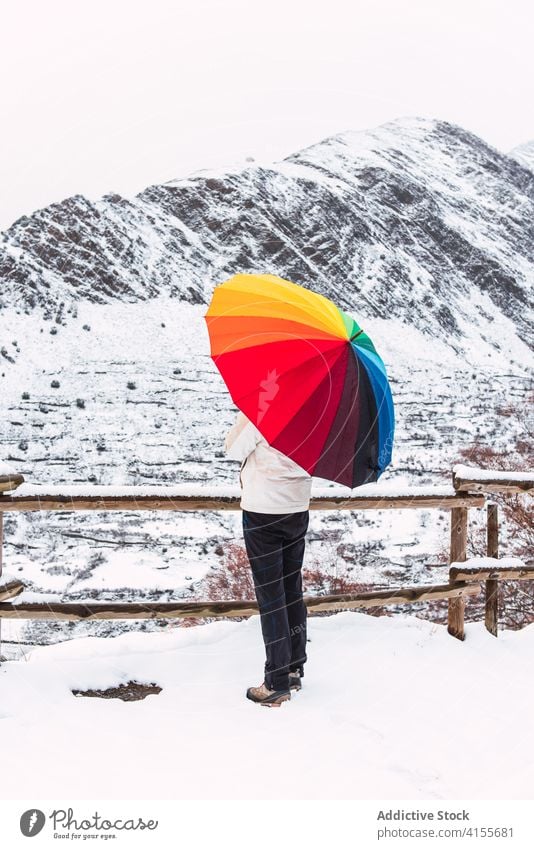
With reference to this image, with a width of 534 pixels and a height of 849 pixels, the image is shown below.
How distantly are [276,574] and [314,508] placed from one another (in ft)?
3.02

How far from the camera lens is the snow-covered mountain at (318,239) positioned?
51.4 meters

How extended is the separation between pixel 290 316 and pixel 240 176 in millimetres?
64316

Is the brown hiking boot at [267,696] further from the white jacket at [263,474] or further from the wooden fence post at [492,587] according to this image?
the wooden fence post at [492,587]

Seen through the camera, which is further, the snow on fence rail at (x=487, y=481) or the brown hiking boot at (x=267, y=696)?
the snow on fence rail at (x=487, y=481)

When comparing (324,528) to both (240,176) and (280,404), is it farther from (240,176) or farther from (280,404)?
(240,176)

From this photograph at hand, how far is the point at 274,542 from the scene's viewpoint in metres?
3.01

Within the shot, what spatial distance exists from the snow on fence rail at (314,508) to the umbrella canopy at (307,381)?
1.20 m

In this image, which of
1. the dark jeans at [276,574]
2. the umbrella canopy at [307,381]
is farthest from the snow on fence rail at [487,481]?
the umbrella canopy at [307,381]

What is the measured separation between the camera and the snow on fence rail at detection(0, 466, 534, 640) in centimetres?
358

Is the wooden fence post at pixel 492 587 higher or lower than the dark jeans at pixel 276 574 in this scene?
lower

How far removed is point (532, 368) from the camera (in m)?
49.7

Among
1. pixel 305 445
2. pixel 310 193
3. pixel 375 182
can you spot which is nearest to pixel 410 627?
pixel 305 445

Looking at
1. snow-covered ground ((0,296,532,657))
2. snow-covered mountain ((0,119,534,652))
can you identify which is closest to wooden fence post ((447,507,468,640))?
snow-covered mountain ((0,119,534,652))

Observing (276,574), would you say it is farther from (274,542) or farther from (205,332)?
(205,332)
